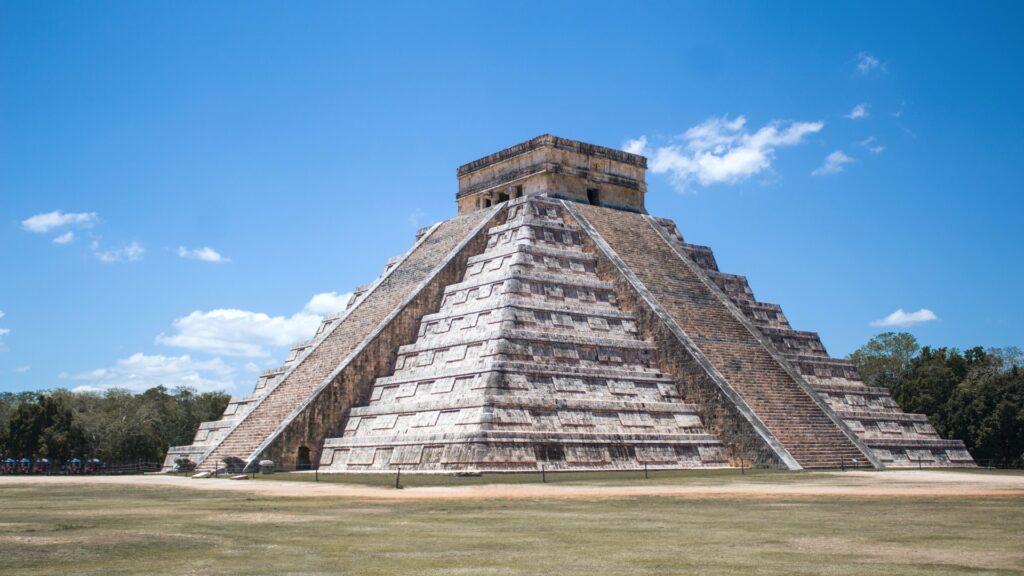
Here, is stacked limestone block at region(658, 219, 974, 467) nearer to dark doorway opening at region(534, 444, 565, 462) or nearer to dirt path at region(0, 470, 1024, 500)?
dirt path at region(0, 470, 1024, 500)

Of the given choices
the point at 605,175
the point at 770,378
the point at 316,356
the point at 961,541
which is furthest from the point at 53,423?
the point at 961,541

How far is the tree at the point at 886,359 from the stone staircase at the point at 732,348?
27240 mm

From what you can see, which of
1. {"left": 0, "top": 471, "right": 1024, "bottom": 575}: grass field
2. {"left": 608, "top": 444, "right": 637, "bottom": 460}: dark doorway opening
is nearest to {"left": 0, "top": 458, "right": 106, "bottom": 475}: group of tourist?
{"left": 608, "top": 444, "right": 637, "bottom": 460}: dark doorway opening

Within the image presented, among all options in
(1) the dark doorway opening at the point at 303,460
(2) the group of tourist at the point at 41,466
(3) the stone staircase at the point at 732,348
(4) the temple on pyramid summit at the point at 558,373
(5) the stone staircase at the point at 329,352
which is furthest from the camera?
(2) the group of tourist at the point at 41,466

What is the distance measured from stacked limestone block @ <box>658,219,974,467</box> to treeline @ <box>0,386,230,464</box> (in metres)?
32.1

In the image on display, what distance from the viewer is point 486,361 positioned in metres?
25.9

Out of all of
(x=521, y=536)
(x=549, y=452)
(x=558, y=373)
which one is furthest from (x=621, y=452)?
(x=521, y=536)

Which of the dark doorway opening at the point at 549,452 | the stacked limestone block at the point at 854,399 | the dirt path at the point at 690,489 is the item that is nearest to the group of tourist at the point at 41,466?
the dirt path at the point at 690,489

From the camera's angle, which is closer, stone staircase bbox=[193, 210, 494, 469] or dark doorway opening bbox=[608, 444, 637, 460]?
dark doorway opening bbox=[608, 444, 637, 460]

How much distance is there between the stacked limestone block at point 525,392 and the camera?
24016 mm

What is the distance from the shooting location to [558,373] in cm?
2631

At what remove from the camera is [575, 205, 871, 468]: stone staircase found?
87.8 feet

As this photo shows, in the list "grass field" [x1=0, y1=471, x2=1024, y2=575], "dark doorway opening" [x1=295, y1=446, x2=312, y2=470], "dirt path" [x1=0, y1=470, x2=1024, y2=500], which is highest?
"dark doorway opening" [x1=295, y1=446, x2=312, y2=470]

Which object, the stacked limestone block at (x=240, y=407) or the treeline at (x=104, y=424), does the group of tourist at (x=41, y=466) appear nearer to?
the treeline at (x=104, y=424)
